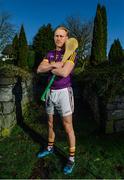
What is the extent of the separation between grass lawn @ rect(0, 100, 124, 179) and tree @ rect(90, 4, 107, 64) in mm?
19174

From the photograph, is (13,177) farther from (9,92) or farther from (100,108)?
(100,108)

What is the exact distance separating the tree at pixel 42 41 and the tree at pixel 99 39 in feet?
17.1

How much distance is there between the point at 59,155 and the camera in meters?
4.78

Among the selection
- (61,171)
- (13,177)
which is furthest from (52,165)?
(13,177)

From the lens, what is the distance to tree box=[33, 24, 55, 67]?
96.0 feet

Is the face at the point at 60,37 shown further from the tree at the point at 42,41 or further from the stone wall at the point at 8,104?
the tree at the point at 42,41

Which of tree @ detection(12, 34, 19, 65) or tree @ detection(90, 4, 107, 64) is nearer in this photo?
tree @ detection(90, 4, 107, 64)

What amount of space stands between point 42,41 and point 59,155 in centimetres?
2543

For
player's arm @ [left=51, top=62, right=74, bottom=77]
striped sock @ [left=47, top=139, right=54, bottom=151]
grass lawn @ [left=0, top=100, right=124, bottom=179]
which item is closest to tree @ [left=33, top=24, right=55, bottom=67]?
grass lawn @ [left=0, top=100, right=124, bottom=179]

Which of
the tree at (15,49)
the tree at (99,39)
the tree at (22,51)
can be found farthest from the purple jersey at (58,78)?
the tree at (15,49)

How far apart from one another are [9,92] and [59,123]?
147 cm

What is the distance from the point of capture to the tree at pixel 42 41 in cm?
2925

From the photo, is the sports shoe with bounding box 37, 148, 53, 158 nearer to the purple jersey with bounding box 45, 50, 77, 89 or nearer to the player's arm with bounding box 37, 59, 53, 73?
the purple jersey with bounding box 45, 50, 77, 89

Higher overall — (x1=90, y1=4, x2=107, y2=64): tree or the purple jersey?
(x1=90, y1=4, x2=107, y2=64): tree
